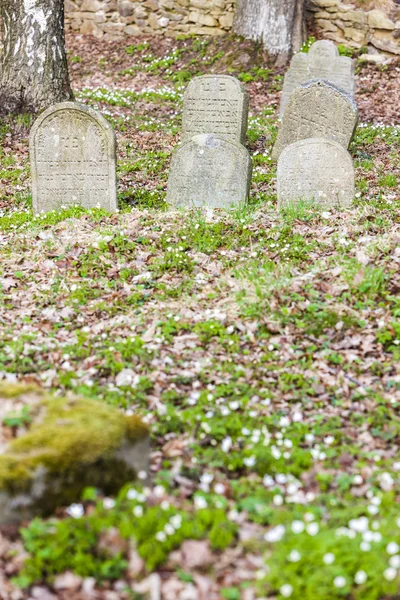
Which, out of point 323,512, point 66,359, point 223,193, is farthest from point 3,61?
point 323,512

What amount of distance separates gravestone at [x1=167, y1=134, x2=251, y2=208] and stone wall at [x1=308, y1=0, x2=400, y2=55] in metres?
10.1

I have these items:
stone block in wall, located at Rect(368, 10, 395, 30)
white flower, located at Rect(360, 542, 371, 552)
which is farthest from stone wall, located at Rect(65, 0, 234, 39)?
white flower, located at Rect(360, 542, 371, 552)

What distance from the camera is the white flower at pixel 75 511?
10.4 ft

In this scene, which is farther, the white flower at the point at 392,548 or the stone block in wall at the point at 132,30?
the stone block in wall at the point at 132,30

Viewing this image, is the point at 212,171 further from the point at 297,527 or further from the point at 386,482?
the point at 297,527

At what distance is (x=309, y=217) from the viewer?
26.9 ft

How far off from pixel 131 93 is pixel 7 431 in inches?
528

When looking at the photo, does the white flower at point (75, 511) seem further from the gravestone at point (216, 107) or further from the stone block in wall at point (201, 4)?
the stone block in wall at point (201, 4)

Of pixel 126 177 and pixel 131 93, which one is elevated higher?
pixel 131 93

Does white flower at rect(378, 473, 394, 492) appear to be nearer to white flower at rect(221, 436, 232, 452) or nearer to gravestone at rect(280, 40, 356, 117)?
white flower at rect(221, 436, 232, 452)

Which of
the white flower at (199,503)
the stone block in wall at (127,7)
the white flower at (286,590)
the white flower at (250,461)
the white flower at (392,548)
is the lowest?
the white flower at (250,461)

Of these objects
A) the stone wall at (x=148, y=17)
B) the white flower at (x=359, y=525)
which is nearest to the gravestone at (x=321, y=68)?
the stone wall at (x=148, y=17)

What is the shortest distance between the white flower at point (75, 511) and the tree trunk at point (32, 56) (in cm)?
1054

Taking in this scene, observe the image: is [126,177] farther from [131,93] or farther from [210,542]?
[210,542]
